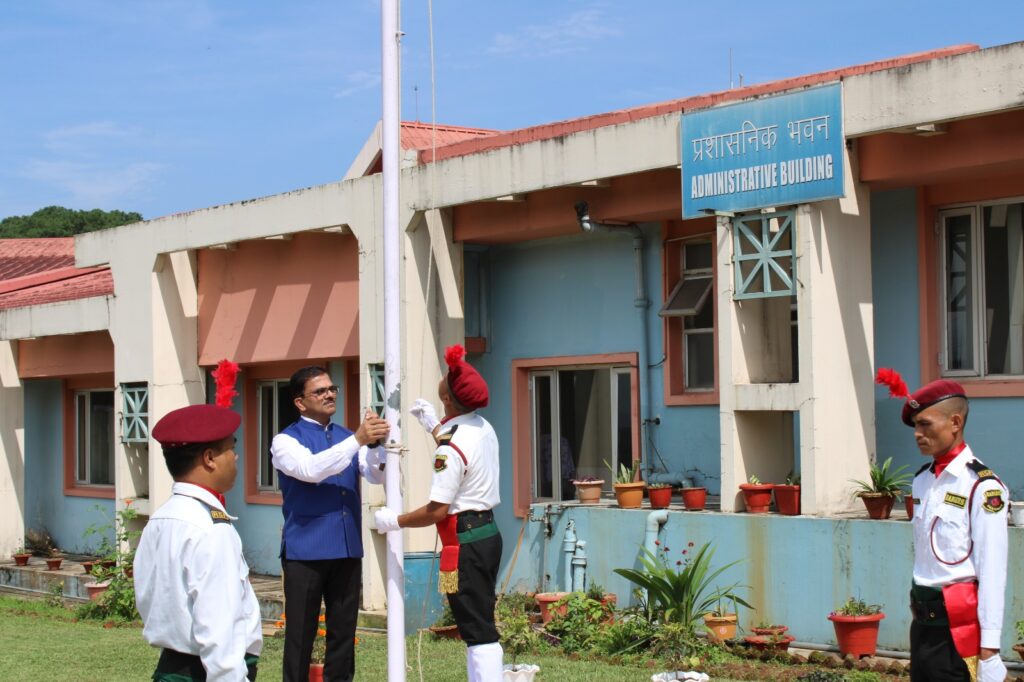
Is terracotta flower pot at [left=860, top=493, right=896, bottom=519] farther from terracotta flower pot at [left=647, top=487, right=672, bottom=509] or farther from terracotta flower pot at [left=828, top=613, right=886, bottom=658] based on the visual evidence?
terracotta flower pot at [left=647, top=487, right=672, bottom=509]

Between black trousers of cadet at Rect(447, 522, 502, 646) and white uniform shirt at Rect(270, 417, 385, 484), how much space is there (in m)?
0.62

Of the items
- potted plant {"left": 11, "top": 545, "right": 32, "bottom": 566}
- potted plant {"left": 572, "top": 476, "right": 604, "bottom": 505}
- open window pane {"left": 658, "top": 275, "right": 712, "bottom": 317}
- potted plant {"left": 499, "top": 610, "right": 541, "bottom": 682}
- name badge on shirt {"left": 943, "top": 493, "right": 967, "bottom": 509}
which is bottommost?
potted plant {"left": 11, "top": 545, "right": 32, "bottom": 566}

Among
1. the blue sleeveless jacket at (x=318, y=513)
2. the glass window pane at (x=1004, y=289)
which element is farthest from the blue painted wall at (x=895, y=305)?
the blue sleeveless jacket at (x=318, y=513)

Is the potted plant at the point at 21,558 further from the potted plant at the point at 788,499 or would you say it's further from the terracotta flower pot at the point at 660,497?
the potted plant at the point at 788,499

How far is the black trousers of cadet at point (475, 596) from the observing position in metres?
6.88

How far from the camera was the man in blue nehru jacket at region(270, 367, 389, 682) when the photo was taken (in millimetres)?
6910

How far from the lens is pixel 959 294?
995 centimetres

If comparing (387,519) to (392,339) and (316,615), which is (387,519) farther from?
(316,615)

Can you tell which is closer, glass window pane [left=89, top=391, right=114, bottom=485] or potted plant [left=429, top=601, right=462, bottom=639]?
potted plant [left=429, top=601, right=462, bottom=639]

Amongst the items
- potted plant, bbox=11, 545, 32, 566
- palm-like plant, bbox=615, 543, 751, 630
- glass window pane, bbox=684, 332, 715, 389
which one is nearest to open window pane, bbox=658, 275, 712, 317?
glass window pane, bbox=684, 332, 715, 389

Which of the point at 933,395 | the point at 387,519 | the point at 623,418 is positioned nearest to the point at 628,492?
the point at 623,418

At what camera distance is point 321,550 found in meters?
6.91

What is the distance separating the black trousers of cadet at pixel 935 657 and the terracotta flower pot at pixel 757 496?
4.28 metres

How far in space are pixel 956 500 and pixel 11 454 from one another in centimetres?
1590
